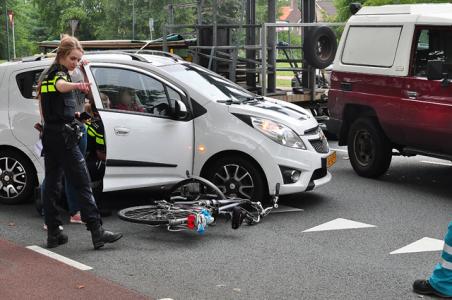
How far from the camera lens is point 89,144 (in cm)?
745

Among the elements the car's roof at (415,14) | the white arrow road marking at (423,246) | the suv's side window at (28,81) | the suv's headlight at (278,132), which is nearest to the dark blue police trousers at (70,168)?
the suv's side window at (28,81)

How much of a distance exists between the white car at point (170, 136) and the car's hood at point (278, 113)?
13 millimetres

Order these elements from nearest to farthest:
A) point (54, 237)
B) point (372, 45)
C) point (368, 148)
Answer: point (54, 237)
point (372, 45)
point (368, 148)

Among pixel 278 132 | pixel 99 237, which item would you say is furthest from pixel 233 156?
pixel 99 237

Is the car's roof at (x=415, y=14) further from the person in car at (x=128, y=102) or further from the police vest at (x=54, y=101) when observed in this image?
the police vest at (x=54, y=101)

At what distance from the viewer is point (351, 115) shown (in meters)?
9.88

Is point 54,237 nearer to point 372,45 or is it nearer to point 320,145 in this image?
point 320,145

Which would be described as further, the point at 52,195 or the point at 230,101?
the point at 230,101

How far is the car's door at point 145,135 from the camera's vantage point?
738 cm

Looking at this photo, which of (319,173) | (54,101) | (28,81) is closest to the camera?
(54,101)

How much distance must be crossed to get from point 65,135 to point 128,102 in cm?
164

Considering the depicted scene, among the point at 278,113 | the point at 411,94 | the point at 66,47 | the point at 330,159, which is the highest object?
the point at 66,47

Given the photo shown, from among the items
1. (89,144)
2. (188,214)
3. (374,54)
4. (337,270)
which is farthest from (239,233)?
(374,54)

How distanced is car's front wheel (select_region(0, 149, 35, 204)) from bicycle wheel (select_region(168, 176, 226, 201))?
1673mm
